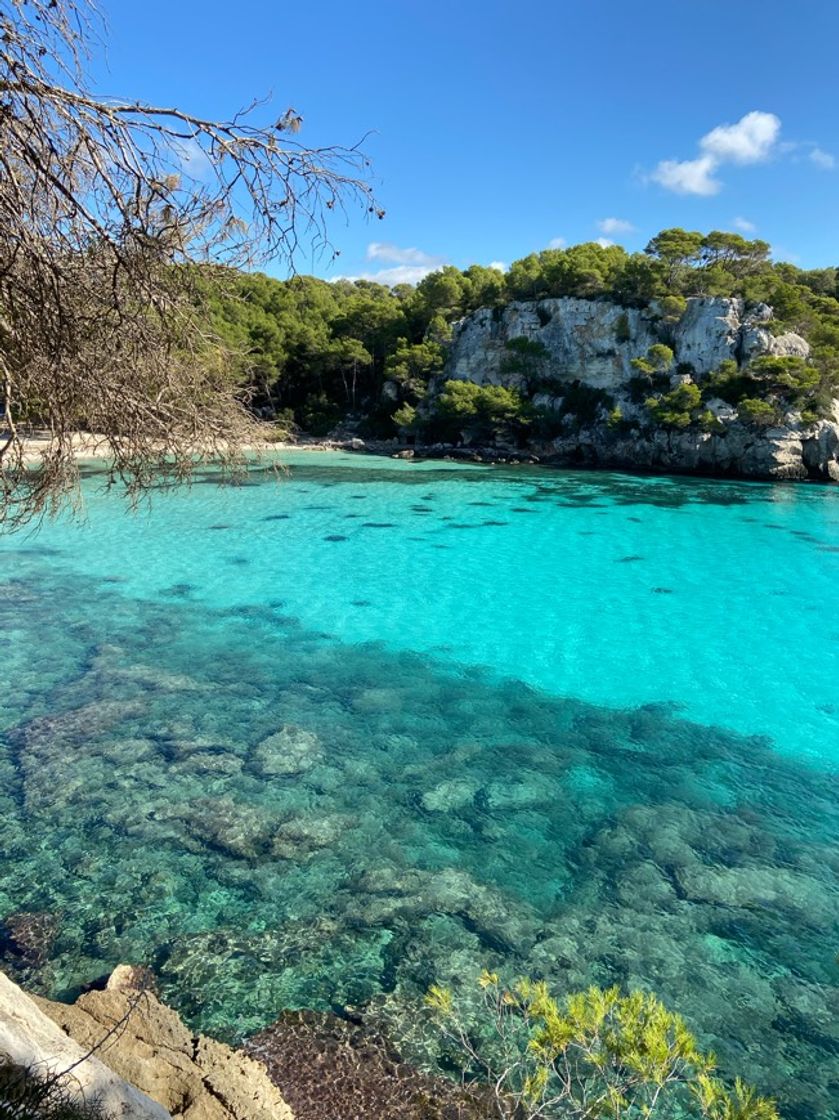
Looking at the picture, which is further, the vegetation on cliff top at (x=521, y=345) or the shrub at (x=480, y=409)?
the shrub at (x=480, y=409)

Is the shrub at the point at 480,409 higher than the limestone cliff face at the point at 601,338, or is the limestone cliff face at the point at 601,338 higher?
the limestone cliff face at the point at 601,338

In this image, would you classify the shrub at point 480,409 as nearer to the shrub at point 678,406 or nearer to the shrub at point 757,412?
the shrub at point 678,406

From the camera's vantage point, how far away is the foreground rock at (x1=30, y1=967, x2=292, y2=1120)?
3.07 meters

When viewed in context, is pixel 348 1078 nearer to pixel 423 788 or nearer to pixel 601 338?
pixel 423 788

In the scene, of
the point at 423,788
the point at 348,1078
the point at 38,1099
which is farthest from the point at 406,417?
the point at 38,1099

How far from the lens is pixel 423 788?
256 inches

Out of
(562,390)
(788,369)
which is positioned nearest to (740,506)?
(788,369)

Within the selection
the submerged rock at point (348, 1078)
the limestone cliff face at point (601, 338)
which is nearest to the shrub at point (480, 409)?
the limestone cliff face at point (601, 338)

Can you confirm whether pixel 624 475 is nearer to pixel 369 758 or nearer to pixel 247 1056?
pixel 369 758

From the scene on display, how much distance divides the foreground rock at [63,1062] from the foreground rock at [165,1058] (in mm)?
42

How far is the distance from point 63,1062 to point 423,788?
409cm

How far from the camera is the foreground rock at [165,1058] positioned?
3.07 metres

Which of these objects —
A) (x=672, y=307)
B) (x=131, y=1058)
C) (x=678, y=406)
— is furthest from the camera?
(x=672, y=307)

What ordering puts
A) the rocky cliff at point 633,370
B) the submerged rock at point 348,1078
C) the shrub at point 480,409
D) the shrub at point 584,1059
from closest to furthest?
1. the shrub at point 584,1059
2. the submerged rock at point 348,1078
3. the rocky cliff at point 633,370
4. the shrub at point 480,409
